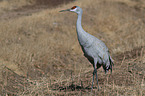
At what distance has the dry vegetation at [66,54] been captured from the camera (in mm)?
4504

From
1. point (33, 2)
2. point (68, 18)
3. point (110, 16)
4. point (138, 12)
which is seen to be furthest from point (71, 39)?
point (33, 2)

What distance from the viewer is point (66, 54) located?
776cm

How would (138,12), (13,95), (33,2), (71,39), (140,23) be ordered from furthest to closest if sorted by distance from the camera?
1. (33,2)
2. (138,12)
3. (140,23)
4. (71,39)
5. (13,95)

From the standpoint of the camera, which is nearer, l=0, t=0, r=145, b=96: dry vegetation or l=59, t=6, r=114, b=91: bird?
l=59, t=6, r=114, b=91: bird

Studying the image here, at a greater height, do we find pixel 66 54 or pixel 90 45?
pixel 90 45

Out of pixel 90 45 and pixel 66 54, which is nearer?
pixel 90 45

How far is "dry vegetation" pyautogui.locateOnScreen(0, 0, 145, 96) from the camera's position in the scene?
450 cm

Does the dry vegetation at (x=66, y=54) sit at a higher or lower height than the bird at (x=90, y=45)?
lower

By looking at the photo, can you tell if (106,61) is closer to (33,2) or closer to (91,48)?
(91,48)

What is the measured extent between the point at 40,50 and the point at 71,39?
7.07 feet

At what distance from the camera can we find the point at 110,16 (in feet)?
38.7

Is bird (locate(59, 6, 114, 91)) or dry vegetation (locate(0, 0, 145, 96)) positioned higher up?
bird (locate(59, 6, 114, 91))

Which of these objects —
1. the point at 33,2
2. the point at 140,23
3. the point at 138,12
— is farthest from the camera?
the point at 33,2

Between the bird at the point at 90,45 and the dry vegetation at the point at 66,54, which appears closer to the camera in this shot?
the bird at the point at 90,45
